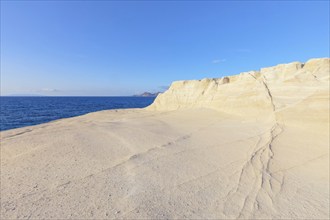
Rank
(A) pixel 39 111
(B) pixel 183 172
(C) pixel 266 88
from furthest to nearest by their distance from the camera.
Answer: (A) pixel 39 111 → (C) pixel 266 88 → (B) pixel 183 172

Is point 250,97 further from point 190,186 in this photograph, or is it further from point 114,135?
point 190,186

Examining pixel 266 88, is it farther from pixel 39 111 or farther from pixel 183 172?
pixel 39 111

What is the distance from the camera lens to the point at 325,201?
4406 mm

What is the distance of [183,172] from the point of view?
5777mm

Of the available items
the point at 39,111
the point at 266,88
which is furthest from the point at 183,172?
the point at 39,111

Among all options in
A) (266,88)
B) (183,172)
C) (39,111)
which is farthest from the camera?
(39,111)

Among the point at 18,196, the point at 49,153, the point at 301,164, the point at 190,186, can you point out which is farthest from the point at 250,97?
the point at 18,196

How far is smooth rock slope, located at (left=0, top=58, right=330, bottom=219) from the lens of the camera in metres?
4.07

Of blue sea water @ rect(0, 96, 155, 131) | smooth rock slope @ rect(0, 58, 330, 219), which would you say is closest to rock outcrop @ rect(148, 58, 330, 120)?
smooth rock slope @ rect(0, 58, 330, 219)

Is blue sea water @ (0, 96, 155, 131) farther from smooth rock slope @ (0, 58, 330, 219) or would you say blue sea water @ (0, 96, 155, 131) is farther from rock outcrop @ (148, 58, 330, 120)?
rock outcrop @ (148, 58, 330, 120)

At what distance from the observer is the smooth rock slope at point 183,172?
4.07 m

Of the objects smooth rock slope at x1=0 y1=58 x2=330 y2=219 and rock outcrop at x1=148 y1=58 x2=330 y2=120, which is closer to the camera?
smooth rock slope at x1=0 y1=58 x2=330 y2=219

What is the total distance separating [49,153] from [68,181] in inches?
112

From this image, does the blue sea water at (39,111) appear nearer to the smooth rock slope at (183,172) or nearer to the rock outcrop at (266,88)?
the smooth rock slope at (183,172)
